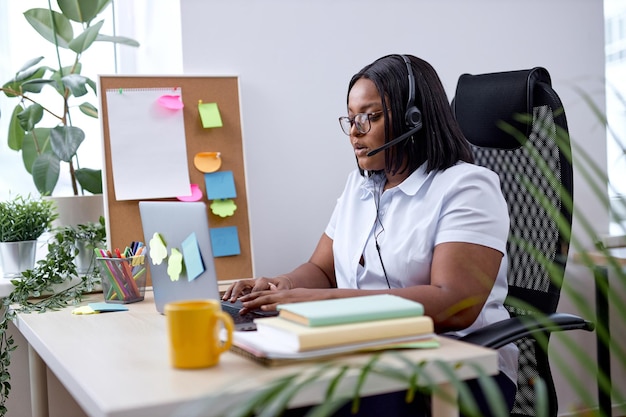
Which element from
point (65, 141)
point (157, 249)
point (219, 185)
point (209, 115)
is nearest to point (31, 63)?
point (65, 141)

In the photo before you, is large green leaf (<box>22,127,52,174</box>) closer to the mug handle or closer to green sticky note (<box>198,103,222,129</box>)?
green sticky note (<box>198,103,222,129</box>)

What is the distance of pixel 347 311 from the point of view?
1.07 meters

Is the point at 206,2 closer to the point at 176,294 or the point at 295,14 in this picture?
the point at 295,14

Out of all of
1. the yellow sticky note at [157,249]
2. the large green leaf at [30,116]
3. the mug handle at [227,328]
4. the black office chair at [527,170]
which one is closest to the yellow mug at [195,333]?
the mug handle at [227,328]

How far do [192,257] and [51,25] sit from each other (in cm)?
115

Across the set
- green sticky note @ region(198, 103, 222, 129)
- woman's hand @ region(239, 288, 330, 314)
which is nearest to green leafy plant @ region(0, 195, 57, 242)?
green sticky note @ region(198, 103, 222, 129)

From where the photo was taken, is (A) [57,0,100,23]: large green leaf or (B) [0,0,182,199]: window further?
(B) [0,0,182,199]: window

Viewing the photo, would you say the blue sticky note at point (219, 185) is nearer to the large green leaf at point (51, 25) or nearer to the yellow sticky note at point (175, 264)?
the large green leaf at point (51, 25)

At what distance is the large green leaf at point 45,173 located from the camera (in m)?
2.11

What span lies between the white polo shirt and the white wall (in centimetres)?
51

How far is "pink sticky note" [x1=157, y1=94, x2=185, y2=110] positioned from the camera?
2.13 m

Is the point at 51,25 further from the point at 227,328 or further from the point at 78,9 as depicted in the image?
the point at 227,328

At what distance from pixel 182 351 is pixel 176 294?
0.47m

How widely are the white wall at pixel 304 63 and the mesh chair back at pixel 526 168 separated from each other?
2.04 ft
